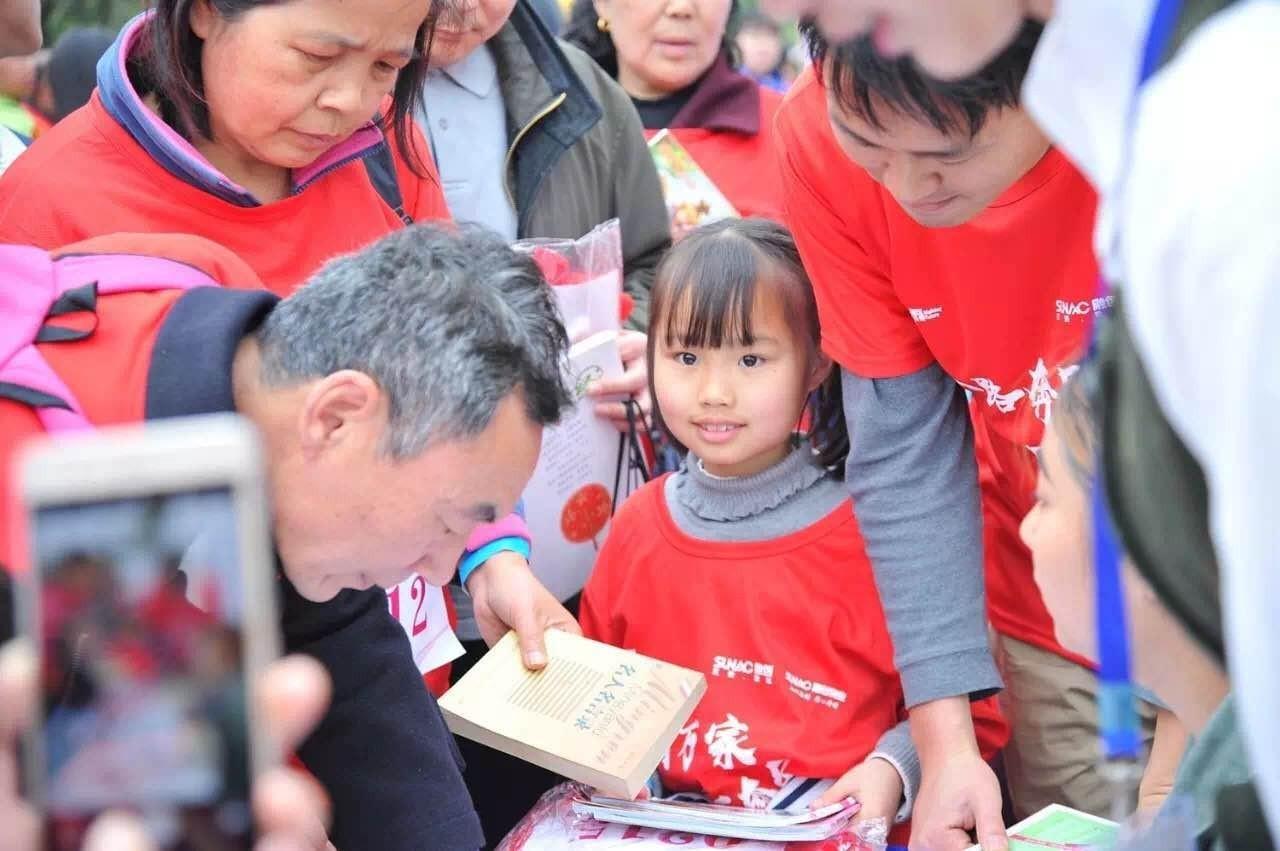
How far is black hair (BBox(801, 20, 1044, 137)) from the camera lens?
1.43m

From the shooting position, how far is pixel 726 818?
1.90 m

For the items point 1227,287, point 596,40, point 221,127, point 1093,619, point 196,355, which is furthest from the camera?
point 596,40

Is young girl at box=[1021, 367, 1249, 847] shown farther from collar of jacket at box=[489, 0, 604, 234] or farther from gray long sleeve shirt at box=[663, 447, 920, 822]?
collar of jacket at box=[489, 0, 604, 234]

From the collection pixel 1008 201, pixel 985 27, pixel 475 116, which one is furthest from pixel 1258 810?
pixel 475 116

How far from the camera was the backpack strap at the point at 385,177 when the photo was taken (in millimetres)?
2176

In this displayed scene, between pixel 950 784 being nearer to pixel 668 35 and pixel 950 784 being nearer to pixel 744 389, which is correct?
pixel 744 389

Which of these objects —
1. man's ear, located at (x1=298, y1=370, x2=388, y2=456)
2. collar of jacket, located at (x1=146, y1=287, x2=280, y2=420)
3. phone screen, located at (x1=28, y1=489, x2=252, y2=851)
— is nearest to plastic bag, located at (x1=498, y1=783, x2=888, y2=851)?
man's ear, located at (x1=298, y1=370, x2=388, y2=456)

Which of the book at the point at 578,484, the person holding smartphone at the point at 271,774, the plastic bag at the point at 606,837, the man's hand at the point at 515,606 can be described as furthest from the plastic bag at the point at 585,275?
the person holding smartphone at the point at 271,774

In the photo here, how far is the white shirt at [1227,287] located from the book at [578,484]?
1.58 meters

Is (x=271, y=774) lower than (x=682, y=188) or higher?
higher

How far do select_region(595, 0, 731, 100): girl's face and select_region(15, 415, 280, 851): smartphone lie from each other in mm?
2544

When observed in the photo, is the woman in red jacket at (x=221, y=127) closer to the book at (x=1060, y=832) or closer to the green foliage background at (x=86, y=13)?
the book at (x=1060, y=832)

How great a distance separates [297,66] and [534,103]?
91 cm

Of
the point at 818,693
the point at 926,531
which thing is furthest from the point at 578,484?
the point at 926,531
